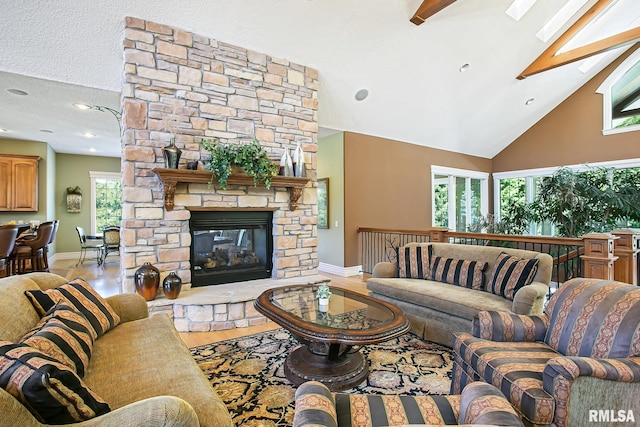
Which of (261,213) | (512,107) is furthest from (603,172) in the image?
(261,213)

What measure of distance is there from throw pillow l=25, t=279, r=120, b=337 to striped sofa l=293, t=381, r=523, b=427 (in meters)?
1.51

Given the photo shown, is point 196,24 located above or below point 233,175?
above

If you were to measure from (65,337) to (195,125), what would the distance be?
2.96 m

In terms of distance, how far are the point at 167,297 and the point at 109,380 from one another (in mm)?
2182

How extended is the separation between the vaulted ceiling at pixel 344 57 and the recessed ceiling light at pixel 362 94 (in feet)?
0.23

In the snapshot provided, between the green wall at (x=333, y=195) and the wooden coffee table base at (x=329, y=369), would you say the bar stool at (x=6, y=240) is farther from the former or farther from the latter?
the green wall at (x=333, y=195)

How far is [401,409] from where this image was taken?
1.28 metres

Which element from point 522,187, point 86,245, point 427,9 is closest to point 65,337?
point 427,9

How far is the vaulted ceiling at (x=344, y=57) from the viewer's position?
3.58 m

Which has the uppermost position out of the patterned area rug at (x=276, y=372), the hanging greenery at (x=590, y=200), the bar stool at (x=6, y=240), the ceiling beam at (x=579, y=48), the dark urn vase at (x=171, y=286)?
the ceiling beam at (x=579, y=48)

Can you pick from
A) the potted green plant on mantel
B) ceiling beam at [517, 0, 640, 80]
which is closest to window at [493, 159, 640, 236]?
ceiling beam at [517, 0, 640, 80]

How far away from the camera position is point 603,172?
6.98 m

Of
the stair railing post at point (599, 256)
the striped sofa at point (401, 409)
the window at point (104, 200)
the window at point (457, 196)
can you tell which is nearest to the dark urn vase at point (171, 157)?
the striped sofa at point (401, 409)

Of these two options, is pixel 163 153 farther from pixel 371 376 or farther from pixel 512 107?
pixel 512 107
